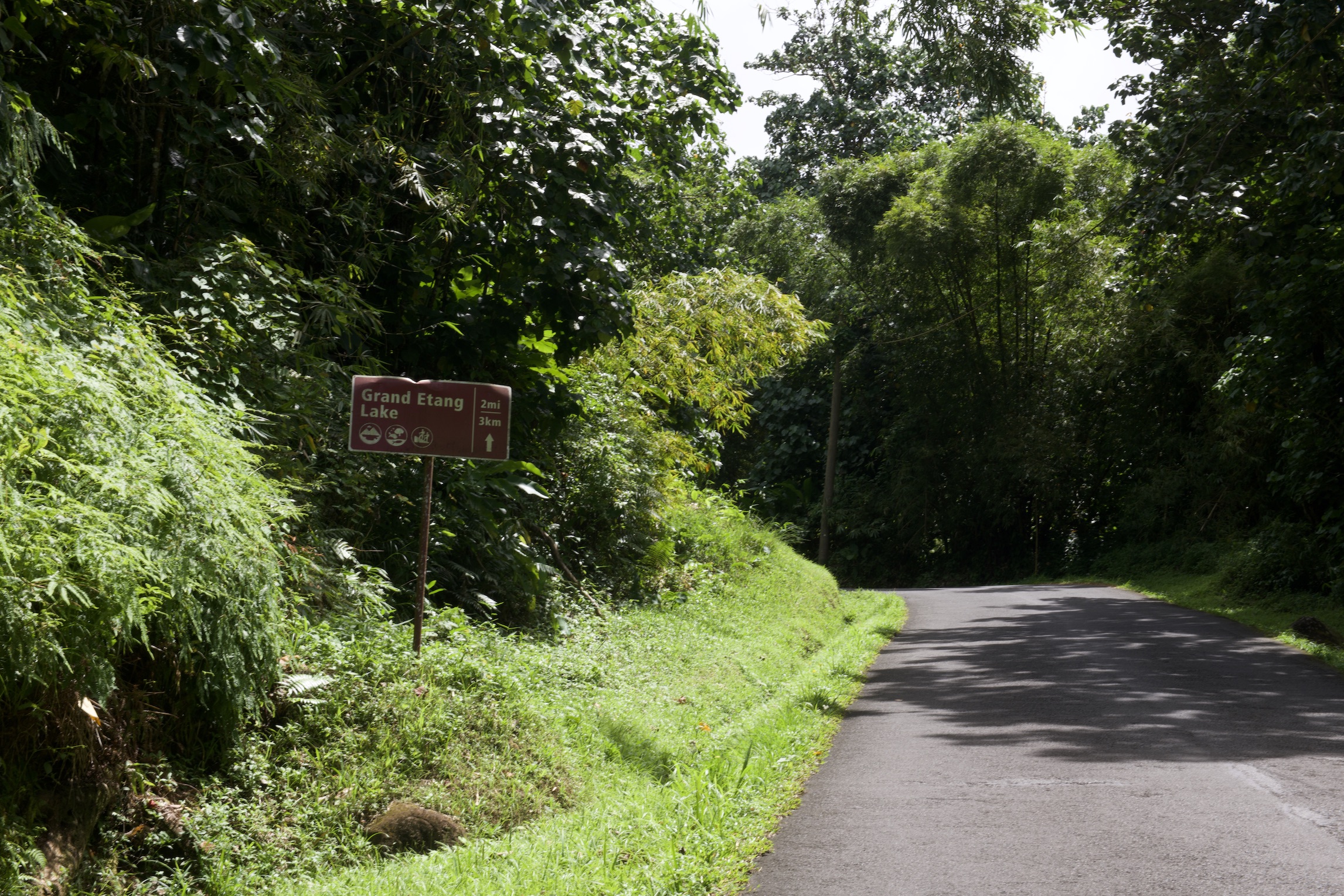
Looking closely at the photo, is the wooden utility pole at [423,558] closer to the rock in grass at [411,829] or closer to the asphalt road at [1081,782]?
the rock in grass at [411,829]

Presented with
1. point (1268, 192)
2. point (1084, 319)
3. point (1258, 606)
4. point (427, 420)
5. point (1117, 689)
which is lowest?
point (1117, 689)

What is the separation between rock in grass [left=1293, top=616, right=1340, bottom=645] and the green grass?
23.7 feet

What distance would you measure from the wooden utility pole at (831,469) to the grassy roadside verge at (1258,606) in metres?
15.3

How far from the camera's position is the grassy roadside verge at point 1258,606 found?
13.8 m

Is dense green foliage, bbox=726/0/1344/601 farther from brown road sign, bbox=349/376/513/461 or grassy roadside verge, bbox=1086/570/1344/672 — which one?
brown road sign, bbox=349/376/513/461

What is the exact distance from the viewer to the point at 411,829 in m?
5.74

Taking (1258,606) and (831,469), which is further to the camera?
(831,469)

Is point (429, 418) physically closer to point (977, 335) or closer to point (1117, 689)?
point (1117, 689)

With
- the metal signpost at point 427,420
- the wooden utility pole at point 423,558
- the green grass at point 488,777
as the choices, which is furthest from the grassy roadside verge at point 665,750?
the metal signpost at point 427,420

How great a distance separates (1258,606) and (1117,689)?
9.35m

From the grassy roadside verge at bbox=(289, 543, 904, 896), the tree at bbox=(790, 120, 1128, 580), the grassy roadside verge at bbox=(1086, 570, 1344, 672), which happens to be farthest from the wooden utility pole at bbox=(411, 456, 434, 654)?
the tree at bbox=(790, 120, 1128, 580)

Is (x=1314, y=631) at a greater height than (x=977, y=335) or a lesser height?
lesser

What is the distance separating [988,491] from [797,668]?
22.9 metres

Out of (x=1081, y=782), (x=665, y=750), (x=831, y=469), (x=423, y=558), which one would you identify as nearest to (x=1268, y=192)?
(x=1081, y=782)
